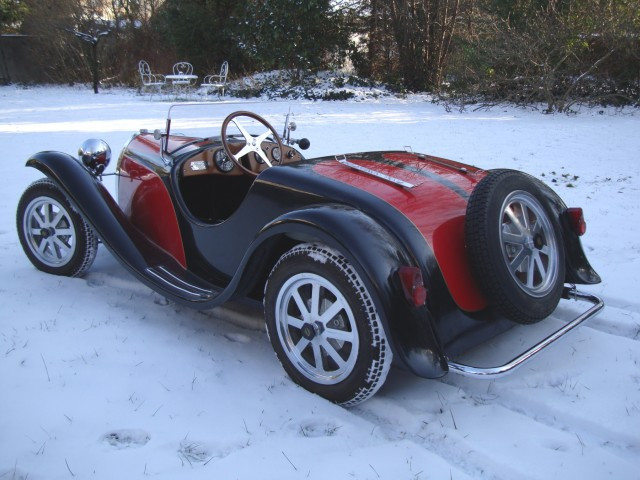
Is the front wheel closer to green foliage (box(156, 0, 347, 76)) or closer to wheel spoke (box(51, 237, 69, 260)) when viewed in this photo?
wheel spoke (box(51, 237, 69, 260))

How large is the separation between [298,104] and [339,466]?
12.5 m

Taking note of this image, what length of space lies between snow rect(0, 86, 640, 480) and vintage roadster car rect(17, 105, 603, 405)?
23 cm

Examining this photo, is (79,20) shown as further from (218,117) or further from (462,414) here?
(462,414)

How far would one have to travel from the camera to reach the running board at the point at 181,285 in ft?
10.2

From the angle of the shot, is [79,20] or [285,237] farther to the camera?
[79,20]

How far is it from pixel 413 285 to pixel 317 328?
0.53 metres

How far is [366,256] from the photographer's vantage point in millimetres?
2328

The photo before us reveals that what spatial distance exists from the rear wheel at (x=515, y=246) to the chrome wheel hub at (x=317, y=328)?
682mm

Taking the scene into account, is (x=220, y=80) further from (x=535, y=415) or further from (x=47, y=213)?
(x=535, y=415)

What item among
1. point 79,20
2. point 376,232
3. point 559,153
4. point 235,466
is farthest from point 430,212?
point 79,20

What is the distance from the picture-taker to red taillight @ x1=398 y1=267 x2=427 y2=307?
229 centimetres

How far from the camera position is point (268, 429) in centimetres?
240

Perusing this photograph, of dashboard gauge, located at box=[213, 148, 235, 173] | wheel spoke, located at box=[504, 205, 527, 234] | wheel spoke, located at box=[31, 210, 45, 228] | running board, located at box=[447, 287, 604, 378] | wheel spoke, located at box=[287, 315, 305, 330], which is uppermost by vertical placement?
dashboard gauge, located at box=[213, 148, 235, 173]

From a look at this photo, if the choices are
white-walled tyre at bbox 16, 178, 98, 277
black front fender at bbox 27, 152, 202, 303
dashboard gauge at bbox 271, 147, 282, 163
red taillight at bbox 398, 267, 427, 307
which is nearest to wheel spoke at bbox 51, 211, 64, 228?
white-walled tyre at bbox 16, 178, 98, 277
